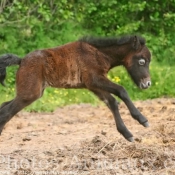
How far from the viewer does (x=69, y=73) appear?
8.93 metres

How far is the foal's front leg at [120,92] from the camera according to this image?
8523 millimetres

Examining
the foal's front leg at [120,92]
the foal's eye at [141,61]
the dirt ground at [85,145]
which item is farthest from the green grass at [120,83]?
the foal's front leg at [120,92]

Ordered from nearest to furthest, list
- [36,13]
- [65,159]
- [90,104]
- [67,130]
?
1. [65,159]
2. [67,130]
3. [90,104]
4. [36,13]

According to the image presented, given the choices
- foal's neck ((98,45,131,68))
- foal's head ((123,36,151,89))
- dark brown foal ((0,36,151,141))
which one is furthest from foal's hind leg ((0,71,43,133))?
foal's head ((123,36,151,89))

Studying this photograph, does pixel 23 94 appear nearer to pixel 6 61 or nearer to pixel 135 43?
pixel 6 61

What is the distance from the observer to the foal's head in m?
9.02

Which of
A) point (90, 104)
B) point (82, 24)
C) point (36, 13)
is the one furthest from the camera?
point (82, 24)

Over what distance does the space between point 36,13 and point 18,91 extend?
336 inches

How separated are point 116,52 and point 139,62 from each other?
1.22 feet

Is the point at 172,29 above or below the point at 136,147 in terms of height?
below

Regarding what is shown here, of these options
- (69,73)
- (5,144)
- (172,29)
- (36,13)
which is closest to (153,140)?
(69,73)

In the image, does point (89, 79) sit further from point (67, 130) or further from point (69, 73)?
point (67, 130)

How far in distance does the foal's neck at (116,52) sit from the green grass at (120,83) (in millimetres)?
5061

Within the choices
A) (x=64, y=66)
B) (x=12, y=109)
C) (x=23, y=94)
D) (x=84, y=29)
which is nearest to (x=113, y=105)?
(x=64, y=66)
